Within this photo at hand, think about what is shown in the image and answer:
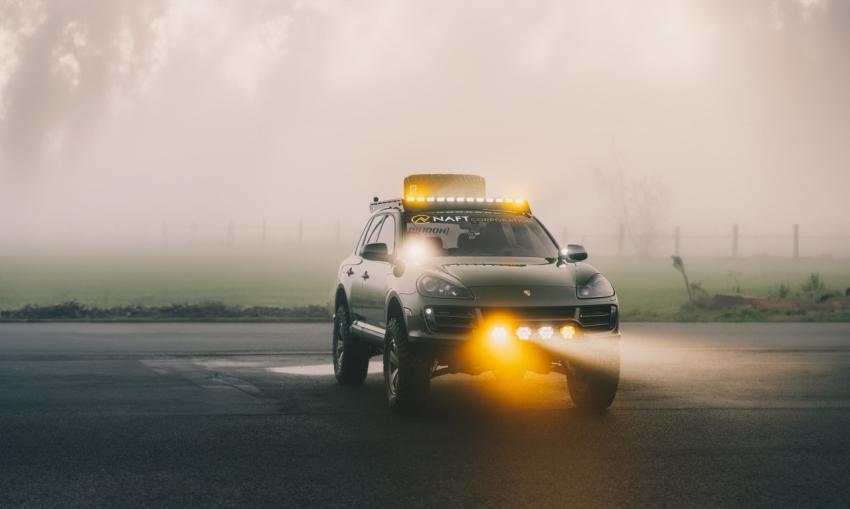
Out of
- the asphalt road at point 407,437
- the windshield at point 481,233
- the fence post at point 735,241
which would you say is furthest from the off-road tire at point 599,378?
the fence post at point 735,241

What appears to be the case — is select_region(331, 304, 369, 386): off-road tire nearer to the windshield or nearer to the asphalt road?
the asphalt road

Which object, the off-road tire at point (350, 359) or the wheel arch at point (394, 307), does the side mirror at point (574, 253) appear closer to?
the wheel arch at point (394, 307)

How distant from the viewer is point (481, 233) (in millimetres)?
12695

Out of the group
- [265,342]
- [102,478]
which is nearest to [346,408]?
[102,478]

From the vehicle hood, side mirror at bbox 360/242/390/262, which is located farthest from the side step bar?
the vehicle hood

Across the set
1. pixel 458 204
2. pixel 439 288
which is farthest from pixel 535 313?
pixel 458 204

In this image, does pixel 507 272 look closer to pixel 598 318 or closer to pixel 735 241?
pixel 598 318

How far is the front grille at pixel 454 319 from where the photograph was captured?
35.6 ft

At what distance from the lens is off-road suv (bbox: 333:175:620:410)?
1084 cm

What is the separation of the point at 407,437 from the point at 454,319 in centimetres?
147

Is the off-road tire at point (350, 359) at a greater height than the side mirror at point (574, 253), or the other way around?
the side mirror at point (574, 253)

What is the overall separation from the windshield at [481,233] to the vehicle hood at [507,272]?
25.9 inches

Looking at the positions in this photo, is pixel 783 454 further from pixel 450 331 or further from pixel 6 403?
pixel 6 403

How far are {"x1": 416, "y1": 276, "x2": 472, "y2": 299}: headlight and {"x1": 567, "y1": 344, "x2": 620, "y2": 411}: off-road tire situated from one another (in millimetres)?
1231
